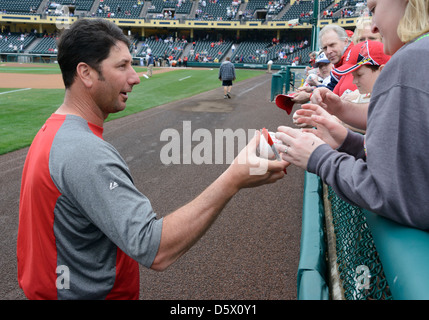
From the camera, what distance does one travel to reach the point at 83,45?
157cm

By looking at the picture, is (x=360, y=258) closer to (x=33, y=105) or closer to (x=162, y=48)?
(x=33, y=105)

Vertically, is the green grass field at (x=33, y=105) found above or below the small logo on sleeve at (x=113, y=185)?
below

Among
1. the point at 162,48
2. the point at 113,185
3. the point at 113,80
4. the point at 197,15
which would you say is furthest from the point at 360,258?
the point at 197,15

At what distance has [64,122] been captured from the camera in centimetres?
154

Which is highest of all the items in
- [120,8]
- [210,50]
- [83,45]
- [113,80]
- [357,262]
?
[120,8]

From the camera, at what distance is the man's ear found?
159 cm

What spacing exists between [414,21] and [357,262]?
1119mm

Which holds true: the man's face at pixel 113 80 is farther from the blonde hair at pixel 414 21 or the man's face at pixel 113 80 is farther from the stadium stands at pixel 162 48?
the stadium stands at pixel 162 48

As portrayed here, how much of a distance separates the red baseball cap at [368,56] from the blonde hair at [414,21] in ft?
5.93

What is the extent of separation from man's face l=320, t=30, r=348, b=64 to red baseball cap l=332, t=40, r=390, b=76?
1.58 meters

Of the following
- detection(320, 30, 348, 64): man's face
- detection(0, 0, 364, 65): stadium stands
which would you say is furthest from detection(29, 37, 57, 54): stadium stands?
detection(320, 30, 348, 64): man's face

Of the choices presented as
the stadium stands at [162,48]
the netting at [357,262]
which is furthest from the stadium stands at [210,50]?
the netting at [357,262]

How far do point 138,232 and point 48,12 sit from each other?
6022 cm

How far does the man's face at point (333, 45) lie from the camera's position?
4.59 meters
